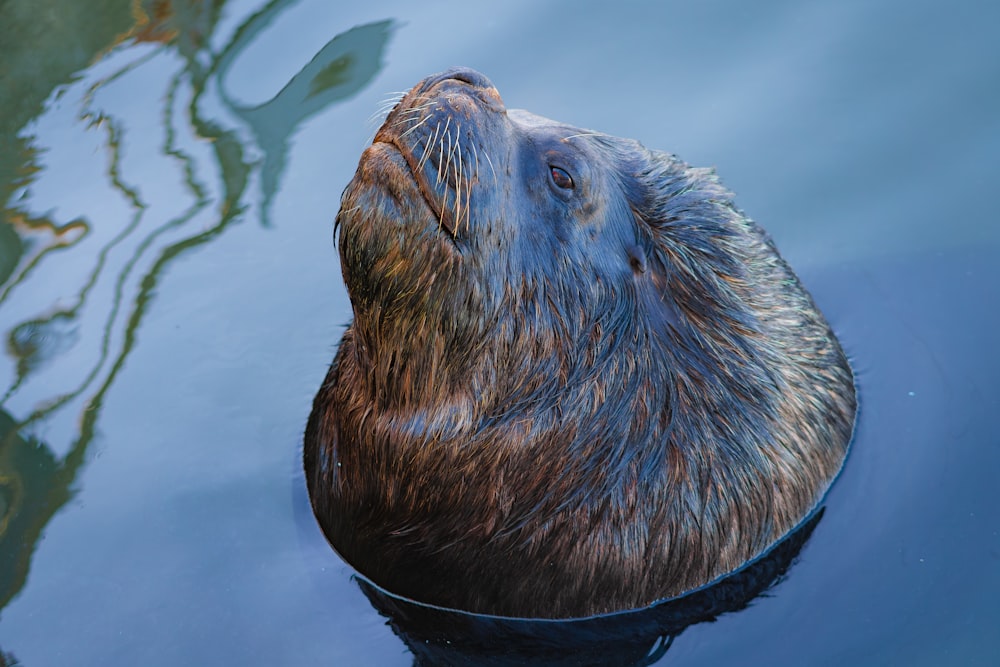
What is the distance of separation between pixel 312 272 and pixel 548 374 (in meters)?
2.14

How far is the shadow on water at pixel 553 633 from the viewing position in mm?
4617

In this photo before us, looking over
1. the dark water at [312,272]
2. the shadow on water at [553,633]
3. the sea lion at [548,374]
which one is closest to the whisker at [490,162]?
the sea lion at [548,374]

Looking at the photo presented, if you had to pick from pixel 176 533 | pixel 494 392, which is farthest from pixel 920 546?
pixel 176 533

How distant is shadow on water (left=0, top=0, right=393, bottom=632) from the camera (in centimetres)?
539

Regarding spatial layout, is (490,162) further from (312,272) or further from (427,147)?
(312,272)

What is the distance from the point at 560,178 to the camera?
4.18 meters

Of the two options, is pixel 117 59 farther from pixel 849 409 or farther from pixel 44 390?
pixel 849 409

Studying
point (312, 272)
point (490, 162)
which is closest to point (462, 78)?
point (490, 162)

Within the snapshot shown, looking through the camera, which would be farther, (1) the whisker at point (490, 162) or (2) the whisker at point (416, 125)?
(1) the whisker at point (490, 162)

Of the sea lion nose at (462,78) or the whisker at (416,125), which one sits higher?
the sea lion nose at (462,78)

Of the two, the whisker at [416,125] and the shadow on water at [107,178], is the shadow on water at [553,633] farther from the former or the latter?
the whisker at [416,125]

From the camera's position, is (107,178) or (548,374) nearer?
(548,374)

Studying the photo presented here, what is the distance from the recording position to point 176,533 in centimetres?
510

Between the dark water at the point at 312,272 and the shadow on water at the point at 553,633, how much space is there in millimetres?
73
